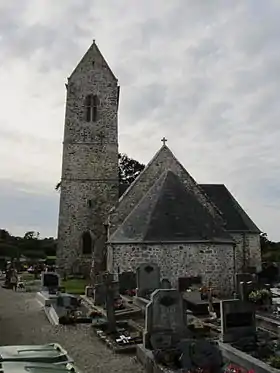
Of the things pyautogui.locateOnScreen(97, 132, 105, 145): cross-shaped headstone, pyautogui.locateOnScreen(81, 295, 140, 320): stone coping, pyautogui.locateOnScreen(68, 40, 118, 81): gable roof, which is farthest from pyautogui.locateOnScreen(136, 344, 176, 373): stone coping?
pyautogui.locateOnScreen(68, 40, 118, 81): gable roof

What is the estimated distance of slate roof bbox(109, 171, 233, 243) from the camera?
64.7 ft

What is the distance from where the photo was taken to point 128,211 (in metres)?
23.9

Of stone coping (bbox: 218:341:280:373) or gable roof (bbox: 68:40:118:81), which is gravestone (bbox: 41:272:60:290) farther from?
gable roof (bbox: 68:40:118:81)

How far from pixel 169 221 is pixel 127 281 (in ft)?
11.0

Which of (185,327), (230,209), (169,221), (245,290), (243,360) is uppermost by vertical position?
(230,209)

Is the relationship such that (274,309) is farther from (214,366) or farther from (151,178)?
(151,178)

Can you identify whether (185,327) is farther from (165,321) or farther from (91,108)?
(91,108)

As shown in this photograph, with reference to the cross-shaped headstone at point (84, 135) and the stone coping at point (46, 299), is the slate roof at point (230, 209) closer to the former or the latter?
the cross-shaped headstone at point (84, 135)

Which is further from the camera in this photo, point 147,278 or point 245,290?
point 147,278

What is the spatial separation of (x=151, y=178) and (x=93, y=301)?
29.1 feet

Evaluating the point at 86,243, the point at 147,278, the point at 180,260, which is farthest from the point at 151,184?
the point at 147,278

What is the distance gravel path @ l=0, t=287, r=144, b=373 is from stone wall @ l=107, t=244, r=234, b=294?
4410 mm

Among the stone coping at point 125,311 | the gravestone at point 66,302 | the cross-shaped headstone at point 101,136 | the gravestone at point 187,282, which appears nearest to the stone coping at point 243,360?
the stone coping at point 125,311

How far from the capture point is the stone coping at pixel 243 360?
694 centimetres
